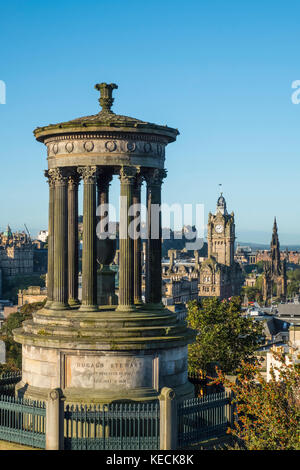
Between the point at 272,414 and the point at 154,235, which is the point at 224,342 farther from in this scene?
the point at 272,414

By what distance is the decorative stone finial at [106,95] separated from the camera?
3372cm

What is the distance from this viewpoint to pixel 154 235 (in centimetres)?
3338

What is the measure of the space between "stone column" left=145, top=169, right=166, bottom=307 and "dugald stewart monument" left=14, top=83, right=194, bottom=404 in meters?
0.04

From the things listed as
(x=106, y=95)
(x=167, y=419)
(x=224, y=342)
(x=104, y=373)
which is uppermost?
(x=106, y=95)

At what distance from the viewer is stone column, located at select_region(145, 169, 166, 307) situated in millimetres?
33031

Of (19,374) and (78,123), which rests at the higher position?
(78,123)

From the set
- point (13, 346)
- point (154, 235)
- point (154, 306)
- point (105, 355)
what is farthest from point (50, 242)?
point (13, 346)

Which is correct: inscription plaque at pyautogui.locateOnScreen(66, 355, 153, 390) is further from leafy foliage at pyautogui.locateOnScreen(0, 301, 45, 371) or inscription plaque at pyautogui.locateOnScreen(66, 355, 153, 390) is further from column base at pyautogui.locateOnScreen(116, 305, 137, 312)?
leafy foliage at pyautogui.locateOnScreen(0, 301, 45, 371)

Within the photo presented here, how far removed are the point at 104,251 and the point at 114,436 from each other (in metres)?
8.61

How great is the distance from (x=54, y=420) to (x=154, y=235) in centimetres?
927

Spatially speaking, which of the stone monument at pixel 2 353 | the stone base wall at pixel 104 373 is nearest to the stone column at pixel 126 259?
the stone base wall at pixel 104 373

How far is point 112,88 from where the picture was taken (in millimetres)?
33906
